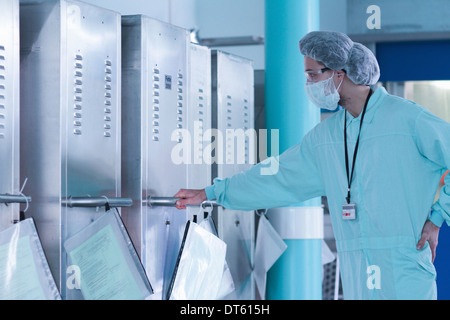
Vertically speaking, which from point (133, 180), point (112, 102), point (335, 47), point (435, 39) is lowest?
point (133, 180)

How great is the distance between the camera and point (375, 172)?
241 cm

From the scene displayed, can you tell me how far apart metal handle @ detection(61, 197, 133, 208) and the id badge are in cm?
78

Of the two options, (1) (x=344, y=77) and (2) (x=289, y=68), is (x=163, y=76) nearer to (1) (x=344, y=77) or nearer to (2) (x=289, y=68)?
(1) (x=344, y=77)

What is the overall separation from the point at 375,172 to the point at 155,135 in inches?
35.4

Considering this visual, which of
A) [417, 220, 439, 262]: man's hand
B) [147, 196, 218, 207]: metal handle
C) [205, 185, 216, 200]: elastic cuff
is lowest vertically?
[417, 220, 439, 262]: man's hand

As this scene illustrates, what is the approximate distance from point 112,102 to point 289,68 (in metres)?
1.45

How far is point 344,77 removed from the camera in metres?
2.61

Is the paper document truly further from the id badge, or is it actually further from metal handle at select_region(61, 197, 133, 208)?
the id badge

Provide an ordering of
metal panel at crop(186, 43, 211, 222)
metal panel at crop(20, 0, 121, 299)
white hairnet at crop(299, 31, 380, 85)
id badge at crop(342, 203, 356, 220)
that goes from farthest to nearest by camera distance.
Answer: metal panel at crop(186, 43, 211, 222), white hairnet at crop(299, 31, 380, 85), id badge at crop(342, 203, 356, 220), metal panel at crop(20, 0, 121, 299)

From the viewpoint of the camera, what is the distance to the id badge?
2410mm

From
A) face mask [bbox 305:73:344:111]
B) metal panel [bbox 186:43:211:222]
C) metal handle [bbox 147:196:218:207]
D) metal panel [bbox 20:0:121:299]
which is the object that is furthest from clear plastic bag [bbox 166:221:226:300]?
face mask [bbox 305:73:344:111]

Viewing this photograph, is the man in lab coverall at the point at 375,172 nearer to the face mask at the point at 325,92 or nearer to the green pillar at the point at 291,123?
the face mask at the point at 325,92
